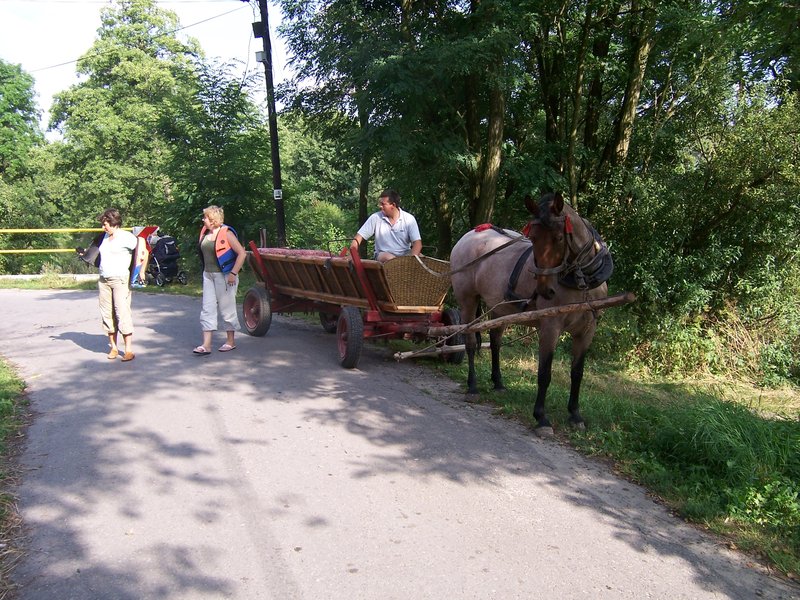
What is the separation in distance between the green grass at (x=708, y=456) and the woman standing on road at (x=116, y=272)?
4.52m

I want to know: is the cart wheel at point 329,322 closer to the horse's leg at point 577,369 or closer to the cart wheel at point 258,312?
the cart wheel at point 258,312

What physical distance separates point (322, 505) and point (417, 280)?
12.5ft

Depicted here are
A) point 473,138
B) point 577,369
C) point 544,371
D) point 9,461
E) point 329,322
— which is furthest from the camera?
point 473,138

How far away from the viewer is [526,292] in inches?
245

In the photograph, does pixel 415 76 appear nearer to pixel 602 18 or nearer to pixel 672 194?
pixel 602 18

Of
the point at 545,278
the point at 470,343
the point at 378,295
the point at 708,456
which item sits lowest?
the point at 708,456

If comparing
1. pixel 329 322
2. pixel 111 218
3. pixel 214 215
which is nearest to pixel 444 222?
pixel 329 322

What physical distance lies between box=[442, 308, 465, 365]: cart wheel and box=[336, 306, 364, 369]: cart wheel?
1.19 metres

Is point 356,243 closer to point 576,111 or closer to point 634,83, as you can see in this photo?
point 576,111

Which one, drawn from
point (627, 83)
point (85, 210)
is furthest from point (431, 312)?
point (85, 210)

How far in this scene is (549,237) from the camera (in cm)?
519

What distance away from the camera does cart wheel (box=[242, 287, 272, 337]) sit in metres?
9.61

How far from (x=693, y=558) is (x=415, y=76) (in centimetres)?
815

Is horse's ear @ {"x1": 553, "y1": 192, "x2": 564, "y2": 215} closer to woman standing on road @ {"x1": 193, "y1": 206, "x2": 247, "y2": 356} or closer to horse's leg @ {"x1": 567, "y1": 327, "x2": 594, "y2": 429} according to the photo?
horse's leg @ {"x1": 567, "y1": 327, "x2": 594, "y2": 429}
